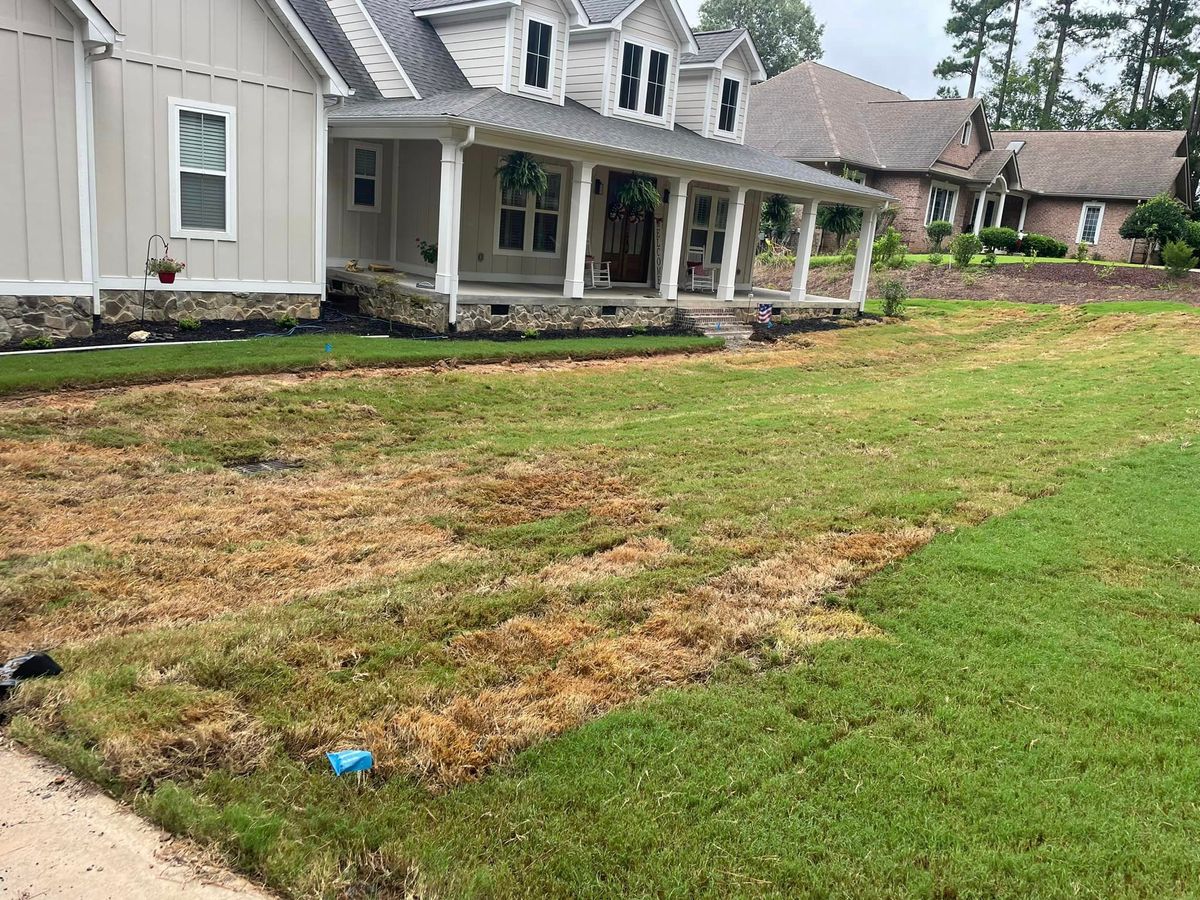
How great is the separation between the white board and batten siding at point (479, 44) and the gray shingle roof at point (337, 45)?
1892 millimetres

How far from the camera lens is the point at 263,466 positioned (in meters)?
7.74

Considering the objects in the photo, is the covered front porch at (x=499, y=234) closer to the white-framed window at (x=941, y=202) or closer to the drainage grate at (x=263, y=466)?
the drainage grate at (x=263, y=466)

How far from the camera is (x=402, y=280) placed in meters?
15.5

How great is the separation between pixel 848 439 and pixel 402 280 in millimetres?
8792

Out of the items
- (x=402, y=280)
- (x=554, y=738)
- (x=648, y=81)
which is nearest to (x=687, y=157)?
(x=648, y=81)

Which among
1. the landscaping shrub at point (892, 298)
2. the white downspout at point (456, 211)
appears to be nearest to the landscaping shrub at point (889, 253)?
the landscaping shrub at point (892, 298)

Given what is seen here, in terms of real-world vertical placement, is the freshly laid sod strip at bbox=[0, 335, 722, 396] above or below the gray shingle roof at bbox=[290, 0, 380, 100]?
below

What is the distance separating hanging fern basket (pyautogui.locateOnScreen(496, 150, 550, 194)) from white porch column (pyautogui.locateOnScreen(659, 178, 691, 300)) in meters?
3.04

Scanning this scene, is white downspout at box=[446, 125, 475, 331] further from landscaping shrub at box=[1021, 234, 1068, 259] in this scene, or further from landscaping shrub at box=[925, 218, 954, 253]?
landscaping shrub at box=[1021, 234, 1068, 259]

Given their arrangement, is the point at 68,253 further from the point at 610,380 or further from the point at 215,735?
the point at 215,735

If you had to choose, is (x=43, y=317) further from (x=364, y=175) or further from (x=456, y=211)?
(x=364, y=175)

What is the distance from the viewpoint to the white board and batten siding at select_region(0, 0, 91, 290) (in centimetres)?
1022

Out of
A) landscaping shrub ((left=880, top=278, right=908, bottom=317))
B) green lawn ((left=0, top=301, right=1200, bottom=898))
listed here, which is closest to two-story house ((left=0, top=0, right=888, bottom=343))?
landscaping shrub ((left=880, top=278, right=908, bottom=317))

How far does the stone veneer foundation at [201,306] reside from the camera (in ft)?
39.6
